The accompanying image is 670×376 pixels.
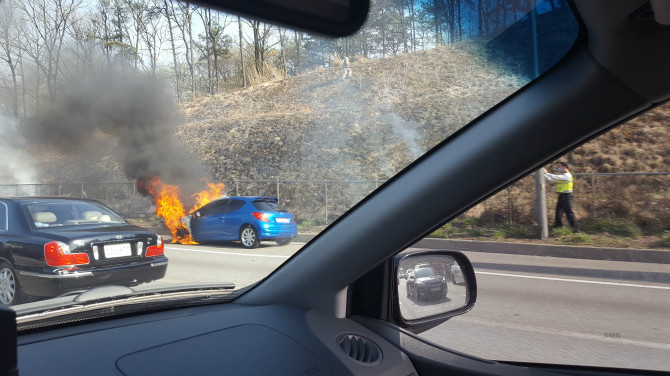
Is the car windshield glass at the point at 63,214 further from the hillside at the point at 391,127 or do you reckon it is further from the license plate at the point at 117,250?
the hillside at the point at 391,127

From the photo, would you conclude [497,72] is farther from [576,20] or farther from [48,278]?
[48,278]

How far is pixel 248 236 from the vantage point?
11.8 ft

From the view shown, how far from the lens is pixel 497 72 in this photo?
208 cm

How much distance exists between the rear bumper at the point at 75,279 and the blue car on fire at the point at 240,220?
34.6 inches

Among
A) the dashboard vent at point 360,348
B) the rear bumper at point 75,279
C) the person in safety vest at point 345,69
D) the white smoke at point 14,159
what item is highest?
the person in safety vest at point 345,69

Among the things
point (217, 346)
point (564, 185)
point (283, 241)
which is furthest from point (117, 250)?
point (564, 185)

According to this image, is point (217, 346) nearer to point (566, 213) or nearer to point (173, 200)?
point (566, 213)

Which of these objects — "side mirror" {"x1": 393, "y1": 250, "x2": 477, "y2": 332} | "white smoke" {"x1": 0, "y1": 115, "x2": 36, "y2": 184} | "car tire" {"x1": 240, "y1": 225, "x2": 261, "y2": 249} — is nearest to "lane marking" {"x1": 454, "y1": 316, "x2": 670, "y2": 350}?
"side mirror" {"x1": 393, "y1": 250, "x2": 477, "y2": 332}

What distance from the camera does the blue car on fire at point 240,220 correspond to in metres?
3.40

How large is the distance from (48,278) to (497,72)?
7.88 ft

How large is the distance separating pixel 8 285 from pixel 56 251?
26cm

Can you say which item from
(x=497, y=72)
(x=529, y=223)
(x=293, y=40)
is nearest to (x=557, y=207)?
(x=529, y=223)

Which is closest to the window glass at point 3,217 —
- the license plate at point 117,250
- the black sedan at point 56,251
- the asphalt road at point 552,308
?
the black sedan at point 56,251

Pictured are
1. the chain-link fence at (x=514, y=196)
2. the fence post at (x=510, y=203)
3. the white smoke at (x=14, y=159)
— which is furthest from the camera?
the white smoke at (x=14, y=159)
